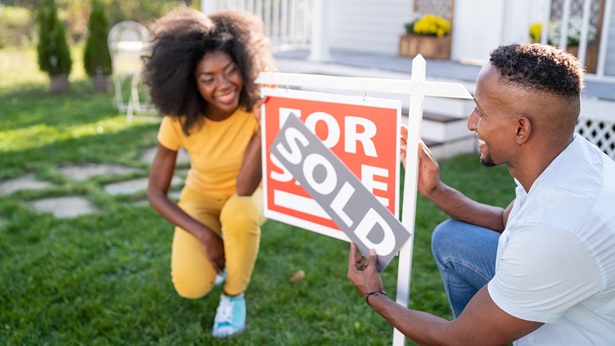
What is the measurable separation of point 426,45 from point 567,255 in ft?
20.6

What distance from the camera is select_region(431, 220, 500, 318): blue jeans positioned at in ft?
6.59

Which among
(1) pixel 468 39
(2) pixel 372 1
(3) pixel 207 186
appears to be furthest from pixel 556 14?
(3) pixel 207 186

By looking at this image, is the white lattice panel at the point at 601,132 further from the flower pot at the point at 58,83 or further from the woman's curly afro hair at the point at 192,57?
the flower pot at the point at 58,83

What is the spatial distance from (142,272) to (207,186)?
2.24 ft

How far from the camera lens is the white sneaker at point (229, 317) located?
258cm

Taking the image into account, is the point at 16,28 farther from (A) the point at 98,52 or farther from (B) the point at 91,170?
(B) the point at 91,170

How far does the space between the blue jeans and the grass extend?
0.53m

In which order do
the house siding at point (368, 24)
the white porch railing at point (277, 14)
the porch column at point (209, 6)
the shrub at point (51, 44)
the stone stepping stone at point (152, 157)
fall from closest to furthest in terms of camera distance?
the stone stepping stone at point (152, 157) < the white porch railing at point (277, 14) < the porch column at point (209, 6) < the house siding at point (368, 24) < the shrub at point (51, 44)

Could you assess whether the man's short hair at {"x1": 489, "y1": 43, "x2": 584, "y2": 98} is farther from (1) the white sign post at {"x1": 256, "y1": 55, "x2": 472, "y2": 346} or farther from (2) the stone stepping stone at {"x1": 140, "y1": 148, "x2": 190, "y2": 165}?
(2) the stone stepping stone at {"x1": 140, "y1": 148, "x2": 190, "y2": 165}

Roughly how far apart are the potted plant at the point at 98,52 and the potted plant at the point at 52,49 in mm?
314

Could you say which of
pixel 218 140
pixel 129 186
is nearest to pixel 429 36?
pixel 129 186

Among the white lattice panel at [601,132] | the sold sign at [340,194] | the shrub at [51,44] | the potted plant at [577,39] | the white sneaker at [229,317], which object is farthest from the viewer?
the shrub at [51,44]

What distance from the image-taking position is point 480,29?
6.89 m

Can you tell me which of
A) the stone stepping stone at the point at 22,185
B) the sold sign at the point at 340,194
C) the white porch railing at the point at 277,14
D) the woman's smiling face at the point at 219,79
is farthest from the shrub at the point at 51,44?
the sold sign at the point at 340,194
